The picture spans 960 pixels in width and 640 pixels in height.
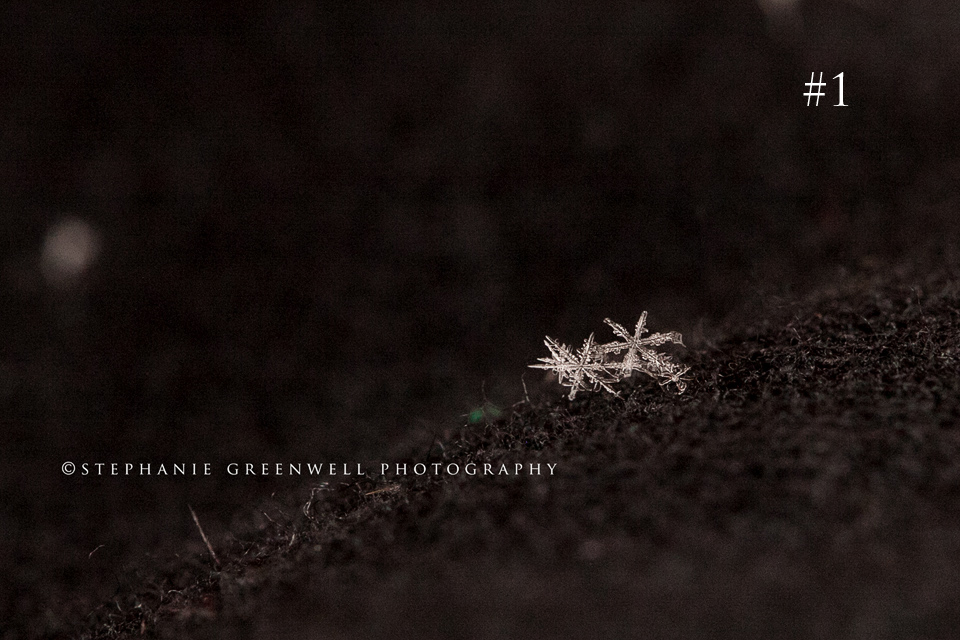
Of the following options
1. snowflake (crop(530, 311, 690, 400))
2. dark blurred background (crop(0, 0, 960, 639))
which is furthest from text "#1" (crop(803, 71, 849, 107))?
snowflake (crop(530, 311, 690, 400))

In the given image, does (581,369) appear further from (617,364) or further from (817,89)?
(817,89)

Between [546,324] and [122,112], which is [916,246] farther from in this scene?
[122,112]

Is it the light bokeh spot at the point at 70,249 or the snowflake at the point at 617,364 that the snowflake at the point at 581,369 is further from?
the light bokeh spot at the point at 70,249

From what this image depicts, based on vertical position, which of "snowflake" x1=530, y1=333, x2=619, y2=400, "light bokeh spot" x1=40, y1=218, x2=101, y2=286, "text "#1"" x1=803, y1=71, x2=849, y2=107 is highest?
"text "#1"" x1=803, y1=71, x2=849, y2=107

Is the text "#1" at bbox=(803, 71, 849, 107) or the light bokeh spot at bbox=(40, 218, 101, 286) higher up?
the text "#1" at bbox=(803, 71, 849, 107)

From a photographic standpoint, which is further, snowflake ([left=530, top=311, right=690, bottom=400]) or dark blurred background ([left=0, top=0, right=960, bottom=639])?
dark blurred background ([left=0, top=0, right=960, bottom=639])

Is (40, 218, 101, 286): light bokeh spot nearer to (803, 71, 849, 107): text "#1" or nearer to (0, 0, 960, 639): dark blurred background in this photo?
(0, 0, 960, 639): dark blurred background

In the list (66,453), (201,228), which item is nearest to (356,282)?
(201,228)
